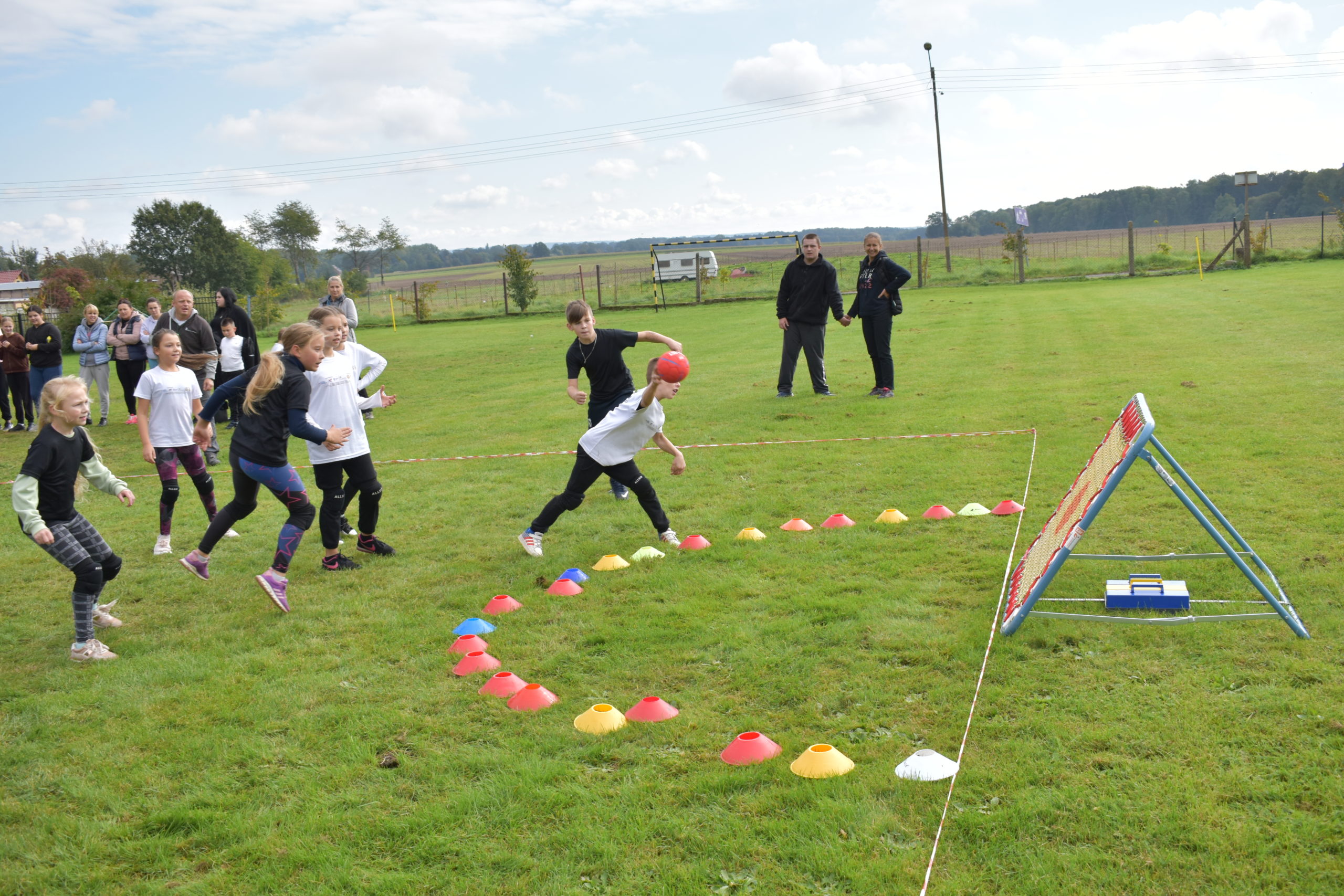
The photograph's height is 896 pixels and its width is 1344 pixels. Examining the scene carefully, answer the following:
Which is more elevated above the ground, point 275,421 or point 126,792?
point 275,421

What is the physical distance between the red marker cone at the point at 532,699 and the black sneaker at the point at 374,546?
10.0 ft

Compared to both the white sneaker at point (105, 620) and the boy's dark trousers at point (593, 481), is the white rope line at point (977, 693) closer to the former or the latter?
the boy's dark trousers at point (593, 481)

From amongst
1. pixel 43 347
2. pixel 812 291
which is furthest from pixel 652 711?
pixel 43 347

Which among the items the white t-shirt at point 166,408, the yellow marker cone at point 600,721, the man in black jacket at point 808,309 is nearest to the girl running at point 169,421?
the white t-shirt at point 166,408

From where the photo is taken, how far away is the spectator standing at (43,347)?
14.8 metres

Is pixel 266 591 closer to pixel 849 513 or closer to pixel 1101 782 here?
pixel 849 513

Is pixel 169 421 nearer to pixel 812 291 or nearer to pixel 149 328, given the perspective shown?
pixel 149 328

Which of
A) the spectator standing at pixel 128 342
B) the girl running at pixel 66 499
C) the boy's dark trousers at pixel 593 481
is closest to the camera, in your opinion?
the girl running at pixel 66 499

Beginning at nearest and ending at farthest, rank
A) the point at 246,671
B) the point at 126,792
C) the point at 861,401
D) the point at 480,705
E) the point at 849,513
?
the point at 126,792
the point at 480,705
the point at 246,671
the point at 849,513
the point at 861,401

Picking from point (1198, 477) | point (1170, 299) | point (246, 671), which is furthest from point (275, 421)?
point (1170, 299)

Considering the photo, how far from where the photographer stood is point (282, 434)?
631 cm

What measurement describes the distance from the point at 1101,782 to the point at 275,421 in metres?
5.25

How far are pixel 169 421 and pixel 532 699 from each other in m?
5.00

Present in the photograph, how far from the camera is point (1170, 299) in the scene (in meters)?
22.8
